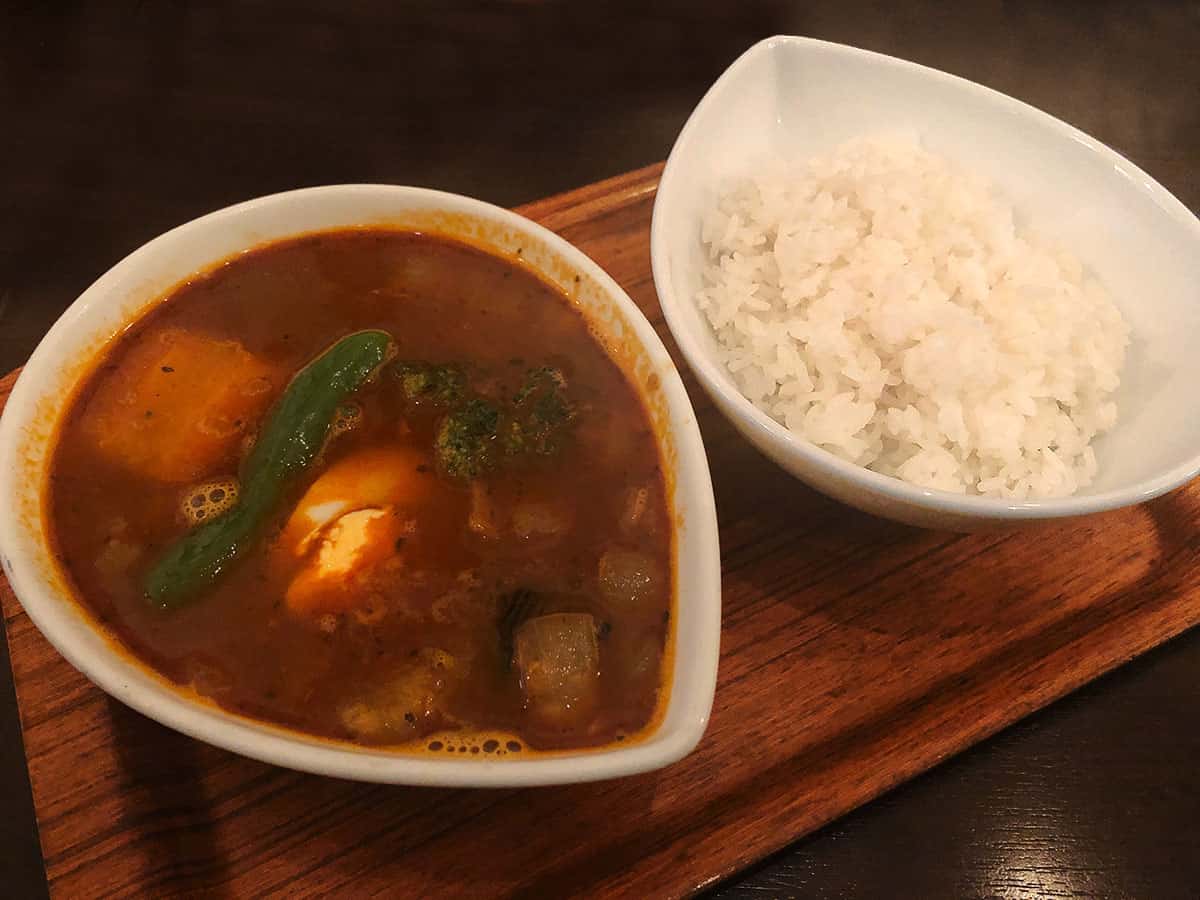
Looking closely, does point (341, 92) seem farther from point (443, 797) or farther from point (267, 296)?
point (443, 797)

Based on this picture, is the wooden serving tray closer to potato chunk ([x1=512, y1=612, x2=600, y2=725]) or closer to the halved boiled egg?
potato chunk ([x1=512, y1=612, x2=600, y2=725])

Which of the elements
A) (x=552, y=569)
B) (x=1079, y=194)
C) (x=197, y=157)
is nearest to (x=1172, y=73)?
(x=1079, y=194)

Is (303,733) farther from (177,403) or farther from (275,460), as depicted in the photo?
(177,403)

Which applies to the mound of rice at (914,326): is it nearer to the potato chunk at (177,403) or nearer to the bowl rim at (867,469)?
the bowl rim at (867,469)

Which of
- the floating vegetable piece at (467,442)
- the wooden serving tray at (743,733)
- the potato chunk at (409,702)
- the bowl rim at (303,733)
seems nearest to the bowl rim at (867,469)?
the bowl rim at (303,733)

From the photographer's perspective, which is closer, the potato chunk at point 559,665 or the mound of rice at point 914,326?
the potato chunk at point 559,665
